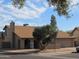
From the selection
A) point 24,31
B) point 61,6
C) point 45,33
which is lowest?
point 61,6

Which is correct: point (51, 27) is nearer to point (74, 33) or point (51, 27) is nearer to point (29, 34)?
point (29, 34)

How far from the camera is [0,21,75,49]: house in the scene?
73.1 m

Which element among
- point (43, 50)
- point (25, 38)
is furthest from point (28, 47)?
point (43, 50)

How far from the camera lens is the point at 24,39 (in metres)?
72.2

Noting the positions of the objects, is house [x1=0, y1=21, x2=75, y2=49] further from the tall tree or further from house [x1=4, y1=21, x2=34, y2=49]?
the tall tree

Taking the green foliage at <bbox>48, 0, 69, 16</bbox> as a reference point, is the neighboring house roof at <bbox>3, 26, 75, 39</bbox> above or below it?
above

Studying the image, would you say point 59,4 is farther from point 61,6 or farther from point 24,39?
point 24,39

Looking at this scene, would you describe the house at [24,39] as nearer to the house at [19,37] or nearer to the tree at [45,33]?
the house at [19,37]

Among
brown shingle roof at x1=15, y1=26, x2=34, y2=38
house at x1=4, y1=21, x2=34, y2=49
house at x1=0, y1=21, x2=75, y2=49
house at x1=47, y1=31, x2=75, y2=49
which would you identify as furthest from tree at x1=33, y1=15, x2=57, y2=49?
house at x1=47, y1=31, x2=75, y2=49

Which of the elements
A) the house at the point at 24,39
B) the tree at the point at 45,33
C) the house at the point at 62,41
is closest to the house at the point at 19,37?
the house at the point at 24,39

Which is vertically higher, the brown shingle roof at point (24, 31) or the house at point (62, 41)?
the brown shingle roof at point (24, 31)

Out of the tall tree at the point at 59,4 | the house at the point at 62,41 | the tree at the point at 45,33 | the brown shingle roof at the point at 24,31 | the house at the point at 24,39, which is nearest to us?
the tall tree at the point at 59,4

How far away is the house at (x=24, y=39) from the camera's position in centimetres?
7306

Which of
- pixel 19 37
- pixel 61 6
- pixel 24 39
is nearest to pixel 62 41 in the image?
pixel 24 39
